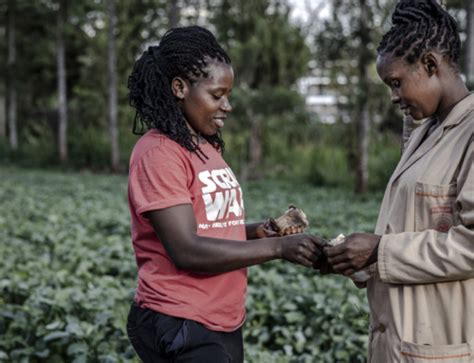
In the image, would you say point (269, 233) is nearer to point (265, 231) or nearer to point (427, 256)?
point (265, 231)

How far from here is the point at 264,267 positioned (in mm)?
6344

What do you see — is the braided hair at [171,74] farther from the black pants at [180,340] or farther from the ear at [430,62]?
the ear at [430,62]

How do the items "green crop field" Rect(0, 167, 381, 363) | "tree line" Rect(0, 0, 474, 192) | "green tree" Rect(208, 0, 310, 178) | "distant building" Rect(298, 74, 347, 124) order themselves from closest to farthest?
"green crop field" Rect(0, 167, 381, 363) → "tree line" Rect(0, 0, 474, 192) → "distant building" Rect(298, 74, 347, 124) → "green tree" Rect(208, 0, 310, 178)

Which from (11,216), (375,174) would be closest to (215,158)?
(11,216)

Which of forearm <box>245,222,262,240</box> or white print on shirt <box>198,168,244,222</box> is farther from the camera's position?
forearm <box>245,222,262,240</box>

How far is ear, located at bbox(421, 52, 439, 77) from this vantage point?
202cm

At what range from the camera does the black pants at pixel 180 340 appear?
2.15 metres

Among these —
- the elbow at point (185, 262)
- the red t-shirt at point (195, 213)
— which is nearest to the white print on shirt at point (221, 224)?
the red t-shirt at point (195, 213)

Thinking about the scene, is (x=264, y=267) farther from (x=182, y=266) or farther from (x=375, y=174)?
(x=375, y=174)

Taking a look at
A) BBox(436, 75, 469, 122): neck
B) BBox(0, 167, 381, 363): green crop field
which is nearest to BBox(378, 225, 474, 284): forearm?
BBox(436, 75, 469, 122): neck

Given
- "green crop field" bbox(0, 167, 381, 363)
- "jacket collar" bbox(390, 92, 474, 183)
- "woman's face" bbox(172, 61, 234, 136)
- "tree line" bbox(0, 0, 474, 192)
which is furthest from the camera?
"tree line" bbox(0, 0, 474, 192)

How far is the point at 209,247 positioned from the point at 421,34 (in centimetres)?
87

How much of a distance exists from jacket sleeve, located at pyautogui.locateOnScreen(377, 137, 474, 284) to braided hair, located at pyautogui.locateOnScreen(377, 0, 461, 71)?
320mm

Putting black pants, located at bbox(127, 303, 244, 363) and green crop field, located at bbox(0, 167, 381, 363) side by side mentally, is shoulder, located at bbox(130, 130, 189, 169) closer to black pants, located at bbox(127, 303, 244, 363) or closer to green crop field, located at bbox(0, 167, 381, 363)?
black pants, located at bbox(127, 303, 244, 363)
